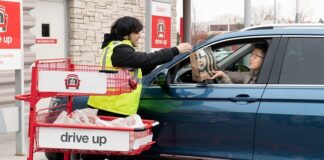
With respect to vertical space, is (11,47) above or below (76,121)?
above

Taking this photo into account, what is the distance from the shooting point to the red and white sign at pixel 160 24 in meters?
8.20

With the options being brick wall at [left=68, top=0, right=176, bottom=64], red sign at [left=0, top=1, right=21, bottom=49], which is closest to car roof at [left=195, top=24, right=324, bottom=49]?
red sign at [left=0, top=1, right=21, bottom=49]

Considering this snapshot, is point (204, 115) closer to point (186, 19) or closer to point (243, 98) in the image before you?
point (243, 98)

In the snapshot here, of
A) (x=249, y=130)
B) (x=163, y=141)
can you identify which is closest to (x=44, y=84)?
(x=163, y=141)

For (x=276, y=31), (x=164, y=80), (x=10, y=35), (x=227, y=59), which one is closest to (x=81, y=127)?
(x=164, y=80)

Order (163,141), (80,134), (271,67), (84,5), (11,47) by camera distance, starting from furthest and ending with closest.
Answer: (84,5) → (11,47) → (163,141) → (271,67) → (80,134)

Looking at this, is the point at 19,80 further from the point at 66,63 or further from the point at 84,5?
the point at 84,5

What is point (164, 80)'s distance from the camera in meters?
4.79

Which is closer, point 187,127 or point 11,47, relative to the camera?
point 187,127

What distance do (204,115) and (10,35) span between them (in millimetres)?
2829

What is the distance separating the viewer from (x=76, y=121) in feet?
14.5

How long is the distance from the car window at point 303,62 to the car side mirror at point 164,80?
1.03 metres

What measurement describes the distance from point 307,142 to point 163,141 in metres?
1.34

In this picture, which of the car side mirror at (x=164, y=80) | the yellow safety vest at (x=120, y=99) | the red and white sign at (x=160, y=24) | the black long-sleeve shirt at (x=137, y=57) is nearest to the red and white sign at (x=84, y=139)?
the yellow safety vest at (x=120, y=99)
